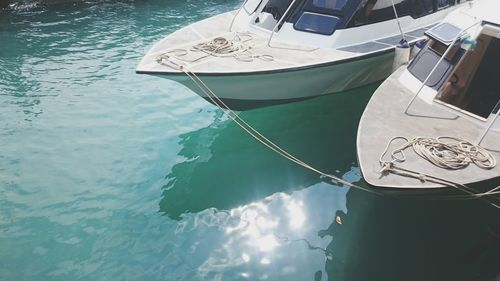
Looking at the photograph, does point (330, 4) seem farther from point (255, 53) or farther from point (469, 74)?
point (469, 74)

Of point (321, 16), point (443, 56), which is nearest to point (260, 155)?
point (321, 16)

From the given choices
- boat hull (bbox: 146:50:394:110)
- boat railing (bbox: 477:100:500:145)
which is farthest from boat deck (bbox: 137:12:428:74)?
boat railing (bbox: 477:100:500:145)

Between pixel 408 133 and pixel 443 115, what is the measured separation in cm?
77

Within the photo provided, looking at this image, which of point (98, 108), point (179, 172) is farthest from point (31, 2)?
point (179, 172)

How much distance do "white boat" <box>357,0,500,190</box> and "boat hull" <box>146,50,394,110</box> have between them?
1.09 meters

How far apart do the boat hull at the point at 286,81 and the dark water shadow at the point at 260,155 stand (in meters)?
0.83

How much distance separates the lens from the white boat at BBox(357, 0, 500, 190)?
439 cm

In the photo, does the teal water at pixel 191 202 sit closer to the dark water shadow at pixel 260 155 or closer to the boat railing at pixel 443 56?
the dark water shadow at pixel 260 155

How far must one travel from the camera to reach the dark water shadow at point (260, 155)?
6.59 meters

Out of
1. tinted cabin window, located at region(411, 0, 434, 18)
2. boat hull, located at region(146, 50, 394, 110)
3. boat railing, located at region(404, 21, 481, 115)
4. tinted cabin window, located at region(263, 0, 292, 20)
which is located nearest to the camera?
boat railing, located at region(404, 21, 481, 115)

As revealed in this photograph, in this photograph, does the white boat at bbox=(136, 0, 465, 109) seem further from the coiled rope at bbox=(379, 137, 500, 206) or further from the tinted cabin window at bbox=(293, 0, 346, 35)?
the coiled rope at bbox=(379, 137, 500, 206)

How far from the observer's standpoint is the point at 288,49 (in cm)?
756

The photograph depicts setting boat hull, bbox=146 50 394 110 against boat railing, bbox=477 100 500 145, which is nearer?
boat railing, bbox=477 100 500 145

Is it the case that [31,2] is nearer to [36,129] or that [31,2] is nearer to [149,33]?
[149,33]
